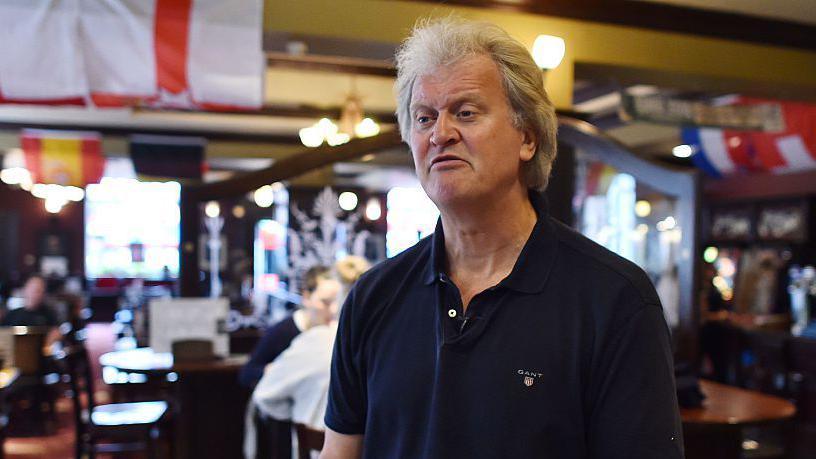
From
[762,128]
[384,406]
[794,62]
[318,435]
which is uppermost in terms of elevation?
[794,62]

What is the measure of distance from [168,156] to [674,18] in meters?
7.17

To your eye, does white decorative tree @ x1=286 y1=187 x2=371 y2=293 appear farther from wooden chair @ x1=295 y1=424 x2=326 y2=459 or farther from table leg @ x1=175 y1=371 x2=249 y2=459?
wooden chair @ x1=295 y1=424 x2=326 y2=459

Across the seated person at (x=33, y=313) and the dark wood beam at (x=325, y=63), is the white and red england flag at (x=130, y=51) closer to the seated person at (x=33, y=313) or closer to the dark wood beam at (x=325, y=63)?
the dark wood beam at (x=325, y=63)

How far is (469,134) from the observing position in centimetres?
118

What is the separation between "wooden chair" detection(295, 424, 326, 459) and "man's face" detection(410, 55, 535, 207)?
142cm

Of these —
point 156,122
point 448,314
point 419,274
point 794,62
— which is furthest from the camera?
point 156,122

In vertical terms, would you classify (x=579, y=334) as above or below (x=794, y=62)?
below

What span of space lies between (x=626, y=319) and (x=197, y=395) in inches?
154

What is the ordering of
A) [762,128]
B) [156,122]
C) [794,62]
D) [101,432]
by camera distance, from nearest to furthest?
1. [101,432]
2. [794,62]
3. [762,128]
4. [156,122]

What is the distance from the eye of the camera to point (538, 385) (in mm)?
1092

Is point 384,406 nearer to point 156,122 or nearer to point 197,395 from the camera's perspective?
point 197,395

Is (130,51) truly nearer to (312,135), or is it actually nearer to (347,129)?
(347,129)

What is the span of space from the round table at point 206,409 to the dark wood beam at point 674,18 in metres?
2.71

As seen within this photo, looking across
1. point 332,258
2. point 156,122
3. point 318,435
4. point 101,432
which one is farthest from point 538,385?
point 156,122
